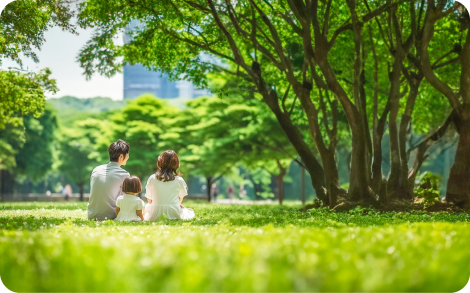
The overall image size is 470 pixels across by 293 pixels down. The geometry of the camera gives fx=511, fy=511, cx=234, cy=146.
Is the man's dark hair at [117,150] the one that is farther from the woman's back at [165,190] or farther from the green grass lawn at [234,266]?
the green grass lawn at [234,266]

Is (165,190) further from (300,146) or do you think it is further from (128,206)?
(300,146)

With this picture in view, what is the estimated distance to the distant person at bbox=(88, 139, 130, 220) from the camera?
35.4 ft

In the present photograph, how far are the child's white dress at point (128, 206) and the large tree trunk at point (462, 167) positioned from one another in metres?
10.3

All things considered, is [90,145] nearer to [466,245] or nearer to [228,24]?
[228,24]

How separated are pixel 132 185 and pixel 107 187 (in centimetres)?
93

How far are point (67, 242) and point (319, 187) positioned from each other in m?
13.9

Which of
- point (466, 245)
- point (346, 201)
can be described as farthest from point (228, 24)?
point (466, 245)

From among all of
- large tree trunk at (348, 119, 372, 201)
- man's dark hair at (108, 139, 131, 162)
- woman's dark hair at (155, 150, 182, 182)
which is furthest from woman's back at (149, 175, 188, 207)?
large tree trunk at (348, 119, 372, 201)

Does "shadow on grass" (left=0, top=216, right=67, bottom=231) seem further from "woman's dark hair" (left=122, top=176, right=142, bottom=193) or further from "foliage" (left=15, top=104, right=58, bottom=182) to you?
"foliage" (left=15, top=104, right=58, bottom=182)

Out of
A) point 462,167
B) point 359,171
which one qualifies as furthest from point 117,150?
point 462,167

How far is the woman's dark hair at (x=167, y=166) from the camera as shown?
1088 cm

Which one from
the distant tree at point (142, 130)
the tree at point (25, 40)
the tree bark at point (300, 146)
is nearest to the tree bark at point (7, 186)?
the distant tree at point (142, 130)

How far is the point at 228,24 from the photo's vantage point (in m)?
18.2

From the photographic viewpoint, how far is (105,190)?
426 inches
